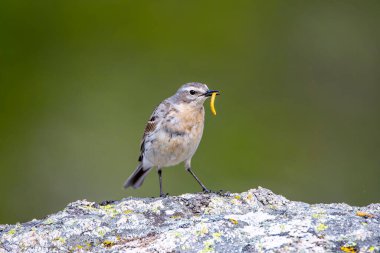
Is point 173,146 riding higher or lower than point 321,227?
higher

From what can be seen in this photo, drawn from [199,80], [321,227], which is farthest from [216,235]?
[199,80]

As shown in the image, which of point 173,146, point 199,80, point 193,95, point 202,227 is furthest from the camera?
point 199,80

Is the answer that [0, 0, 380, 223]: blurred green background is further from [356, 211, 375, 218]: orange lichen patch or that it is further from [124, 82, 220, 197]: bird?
[356, 211, 375, 218]: orange lichen patch

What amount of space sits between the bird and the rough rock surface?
125 inches

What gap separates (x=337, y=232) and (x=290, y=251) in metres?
0.38

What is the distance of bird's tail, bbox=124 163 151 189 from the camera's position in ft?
34.7

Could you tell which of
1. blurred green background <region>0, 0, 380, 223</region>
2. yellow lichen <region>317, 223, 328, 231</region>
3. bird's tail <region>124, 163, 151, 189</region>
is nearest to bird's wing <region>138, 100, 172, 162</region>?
bird's tail <region>124, 163, 151, 189</region>

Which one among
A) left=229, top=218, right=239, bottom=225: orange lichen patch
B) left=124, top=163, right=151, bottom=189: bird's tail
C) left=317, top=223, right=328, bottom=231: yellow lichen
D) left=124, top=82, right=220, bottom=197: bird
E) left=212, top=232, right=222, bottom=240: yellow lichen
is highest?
left=124, top=82, right=220, bottom=197: bird

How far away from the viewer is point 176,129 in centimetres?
962

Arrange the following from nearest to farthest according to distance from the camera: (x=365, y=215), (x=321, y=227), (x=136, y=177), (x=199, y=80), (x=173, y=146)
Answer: (x=321, y=227) < (x=365, y=215) < (x=173, y=146) < (x=136, y=177) < (x=199, y=80)

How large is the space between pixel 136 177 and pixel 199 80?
8.14 feet

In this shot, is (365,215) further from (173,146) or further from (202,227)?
(173,146)

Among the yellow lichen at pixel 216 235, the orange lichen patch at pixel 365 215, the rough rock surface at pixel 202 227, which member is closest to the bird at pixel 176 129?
the rough rock surface at pixel 202 227

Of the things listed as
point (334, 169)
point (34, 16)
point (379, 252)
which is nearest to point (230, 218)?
point (379, 252)
